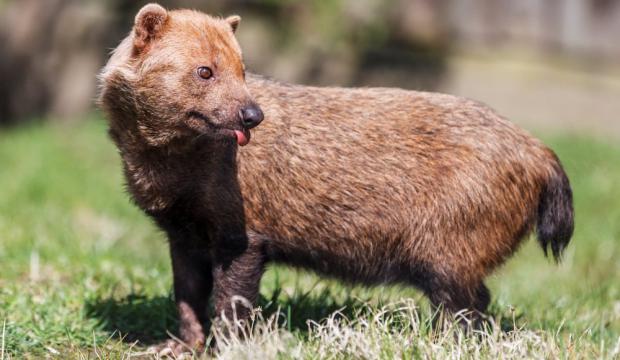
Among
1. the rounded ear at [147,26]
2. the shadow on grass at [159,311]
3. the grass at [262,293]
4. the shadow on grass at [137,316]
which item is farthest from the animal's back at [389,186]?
the shadow on grass at [137,316]

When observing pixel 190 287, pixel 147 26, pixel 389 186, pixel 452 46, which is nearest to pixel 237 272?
pixel 190 287

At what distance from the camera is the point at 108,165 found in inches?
389

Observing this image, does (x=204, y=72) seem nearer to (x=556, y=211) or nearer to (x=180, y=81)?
(x=180, y=81)

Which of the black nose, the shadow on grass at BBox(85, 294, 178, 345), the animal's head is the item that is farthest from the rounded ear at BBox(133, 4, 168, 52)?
the shadow on grass at BBox(85, 294, 178, 345)

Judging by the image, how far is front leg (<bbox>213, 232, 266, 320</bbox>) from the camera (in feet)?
14.9

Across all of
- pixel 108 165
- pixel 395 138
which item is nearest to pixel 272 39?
pixel 108 165

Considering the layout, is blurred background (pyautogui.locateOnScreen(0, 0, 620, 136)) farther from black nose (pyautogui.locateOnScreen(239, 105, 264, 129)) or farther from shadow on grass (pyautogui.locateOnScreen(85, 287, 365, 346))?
black nose (pyautogui.locateOnScreen(239, 105, 264, 129))

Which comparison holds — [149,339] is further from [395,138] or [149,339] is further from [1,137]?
[1,137]

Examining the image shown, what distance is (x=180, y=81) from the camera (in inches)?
171

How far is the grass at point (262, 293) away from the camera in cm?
412

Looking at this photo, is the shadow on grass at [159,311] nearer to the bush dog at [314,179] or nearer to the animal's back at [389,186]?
the bush dog at [314,179]

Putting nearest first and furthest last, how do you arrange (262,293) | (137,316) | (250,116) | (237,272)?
(250,116)
(237,272)
(137,316)
(262,293)

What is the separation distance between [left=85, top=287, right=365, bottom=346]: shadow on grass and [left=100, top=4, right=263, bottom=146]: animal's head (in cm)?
99

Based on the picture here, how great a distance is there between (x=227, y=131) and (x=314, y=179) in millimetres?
626
